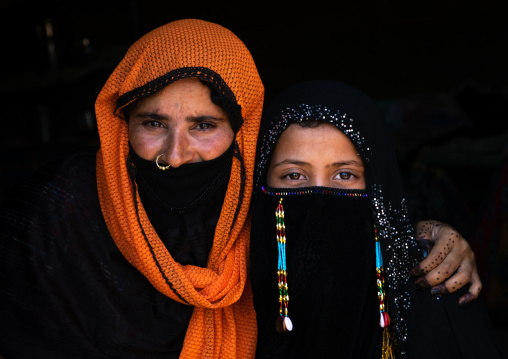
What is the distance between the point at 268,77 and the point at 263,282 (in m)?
3.45

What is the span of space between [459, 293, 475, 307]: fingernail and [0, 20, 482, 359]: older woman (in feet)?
2.46

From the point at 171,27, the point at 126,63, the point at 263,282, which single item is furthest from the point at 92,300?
the point at 171,27

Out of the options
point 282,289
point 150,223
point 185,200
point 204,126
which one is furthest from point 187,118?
point 282,289

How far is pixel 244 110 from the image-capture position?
2.01 metres

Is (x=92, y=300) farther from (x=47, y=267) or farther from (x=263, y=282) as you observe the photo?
(x=263, y=282)

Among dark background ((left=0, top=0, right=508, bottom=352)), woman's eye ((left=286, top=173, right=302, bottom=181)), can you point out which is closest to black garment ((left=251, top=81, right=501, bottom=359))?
woman's eye ((left=286, top=173, right=302, bottom=181))

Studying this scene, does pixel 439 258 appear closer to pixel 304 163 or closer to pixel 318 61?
pixel 304 163

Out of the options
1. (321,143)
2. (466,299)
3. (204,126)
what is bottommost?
(466,299)

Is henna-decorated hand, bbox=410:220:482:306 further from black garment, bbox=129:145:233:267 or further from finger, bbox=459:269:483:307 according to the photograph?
black garment, bbox=129:145:233:267

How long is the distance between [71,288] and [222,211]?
0.61 meters

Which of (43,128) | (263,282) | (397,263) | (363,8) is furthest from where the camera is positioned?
(43,128)

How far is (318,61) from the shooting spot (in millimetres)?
5055

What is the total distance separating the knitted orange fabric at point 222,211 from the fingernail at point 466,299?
75 centimetres

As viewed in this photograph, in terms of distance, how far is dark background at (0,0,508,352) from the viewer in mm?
4434
